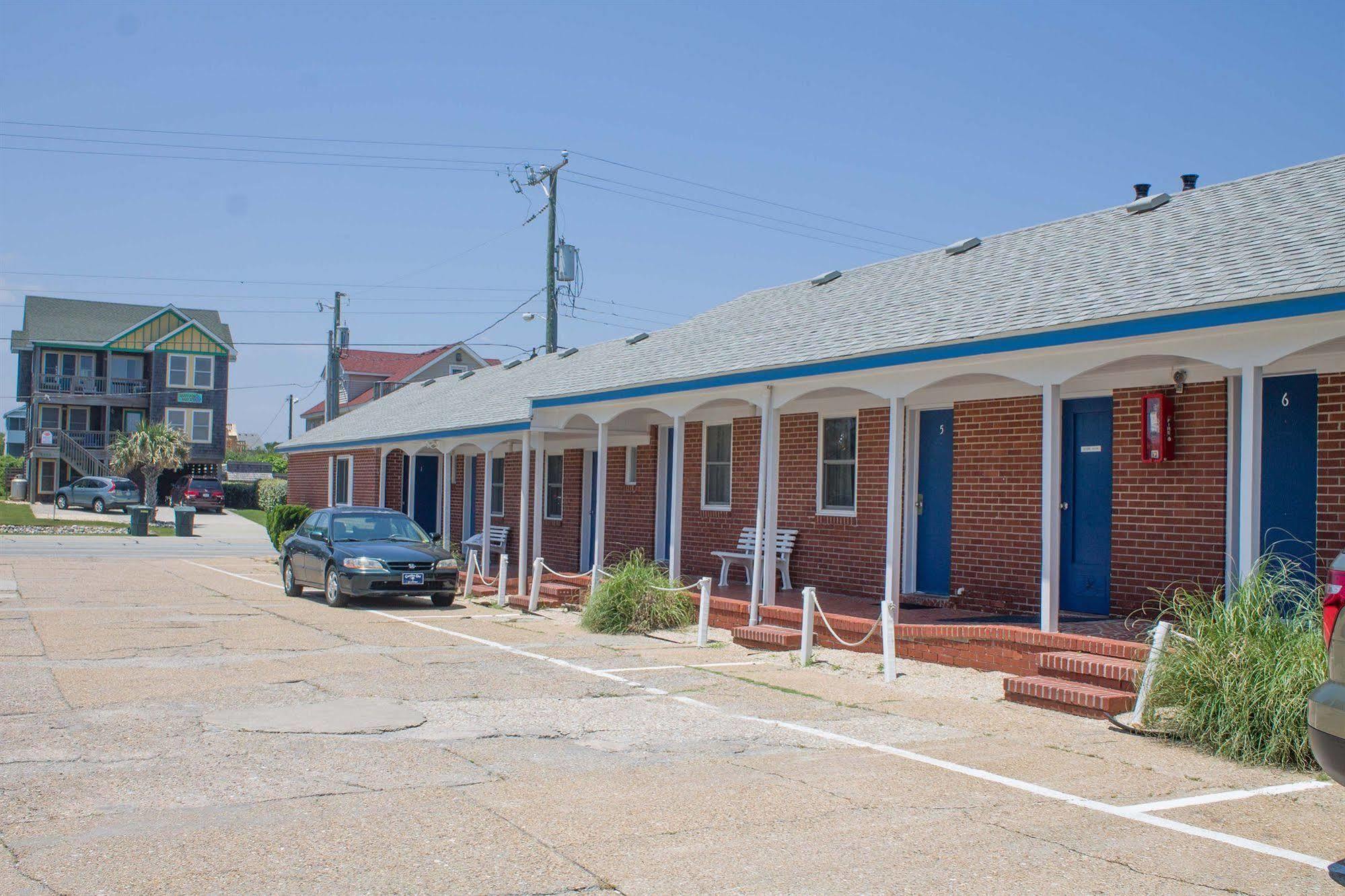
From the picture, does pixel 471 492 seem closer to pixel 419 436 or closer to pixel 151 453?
pixel 419 436

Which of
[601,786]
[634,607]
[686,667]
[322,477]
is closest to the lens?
[601,786]

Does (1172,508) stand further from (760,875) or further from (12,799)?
(12,799)

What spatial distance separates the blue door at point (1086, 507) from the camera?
12000 mm

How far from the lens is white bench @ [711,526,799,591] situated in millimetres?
15820

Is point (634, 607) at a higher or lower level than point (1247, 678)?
lower

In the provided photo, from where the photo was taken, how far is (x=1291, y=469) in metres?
10.2

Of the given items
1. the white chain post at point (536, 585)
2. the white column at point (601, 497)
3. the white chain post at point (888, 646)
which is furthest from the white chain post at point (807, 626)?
the white chain post at point (536, 585)

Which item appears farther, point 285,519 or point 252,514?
point 252,514

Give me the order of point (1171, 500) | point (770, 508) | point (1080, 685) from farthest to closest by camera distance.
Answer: point (770, 508) → point (1171, 500) → point (1080, 685)

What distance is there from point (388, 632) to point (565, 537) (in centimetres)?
828

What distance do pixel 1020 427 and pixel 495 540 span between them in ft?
42.4

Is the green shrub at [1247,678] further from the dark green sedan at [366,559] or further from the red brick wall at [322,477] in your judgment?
the red brick wall at [322,477]

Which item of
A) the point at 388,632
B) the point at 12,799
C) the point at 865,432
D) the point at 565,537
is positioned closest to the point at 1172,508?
the point at 865,432

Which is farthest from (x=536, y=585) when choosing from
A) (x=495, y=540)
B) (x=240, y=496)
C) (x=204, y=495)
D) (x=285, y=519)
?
(x=240, y=496)
